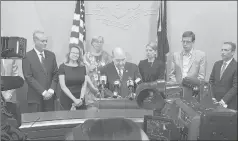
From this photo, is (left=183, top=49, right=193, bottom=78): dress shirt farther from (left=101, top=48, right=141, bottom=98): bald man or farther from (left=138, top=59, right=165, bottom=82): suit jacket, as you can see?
(left=101, top=48, right=141, bottom=98): bald man

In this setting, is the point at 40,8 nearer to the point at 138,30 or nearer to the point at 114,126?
the point at 138,30

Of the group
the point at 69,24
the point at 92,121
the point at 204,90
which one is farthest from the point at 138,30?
the point at 92,121

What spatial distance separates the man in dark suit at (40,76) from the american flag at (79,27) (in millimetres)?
1308

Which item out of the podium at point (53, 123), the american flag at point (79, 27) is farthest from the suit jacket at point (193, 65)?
the american flag at point (79, 27)

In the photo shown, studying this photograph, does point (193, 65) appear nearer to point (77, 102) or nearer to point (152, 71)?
point (152, 71)

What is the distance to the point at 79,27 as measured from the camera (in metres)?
5.23

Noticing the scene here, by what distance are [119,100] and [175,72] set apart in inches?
53.0

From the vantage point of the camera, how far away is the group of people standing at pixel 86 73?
11.3 feet

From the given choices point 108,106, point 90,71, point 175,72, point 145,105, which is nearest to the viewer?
point 145,105

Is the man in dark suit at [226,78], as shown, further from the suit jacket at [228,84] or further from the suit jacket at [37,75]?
the suit jacket at [37,75]

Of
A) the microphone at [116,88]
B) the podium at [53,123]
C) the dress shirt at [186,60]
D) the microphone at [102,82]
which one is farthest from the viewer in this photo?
the dress shirt at [186,60]

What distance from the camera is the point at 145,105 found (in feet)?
4.89

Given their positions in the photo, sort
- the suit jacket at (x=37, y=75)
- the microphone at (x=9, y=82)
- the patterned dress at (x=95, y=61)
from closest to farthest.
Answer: the microphone at (x=9, y=82)
the suit jacket at (x=37, y=75)
the patterned dress at (x=95, y=61)

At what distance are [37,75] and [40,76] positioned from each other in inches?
1.6
